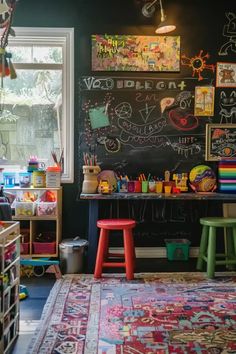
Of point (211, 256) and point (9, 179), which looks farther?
point (9, 179)

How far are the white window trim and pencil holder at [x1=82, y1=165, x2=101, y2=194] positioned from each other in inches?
12.6

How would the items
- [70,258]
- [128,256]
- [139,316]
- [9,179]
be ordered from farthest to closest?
1. [9,179]
2. [70,258]
3. [128,256]
4. [139,316]

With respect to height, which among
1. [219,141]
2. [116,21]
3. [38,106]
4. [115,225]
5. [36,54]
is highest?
[116,21]

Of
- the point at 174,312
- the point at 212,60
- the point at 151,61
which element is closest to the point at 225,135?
the point at 212,60

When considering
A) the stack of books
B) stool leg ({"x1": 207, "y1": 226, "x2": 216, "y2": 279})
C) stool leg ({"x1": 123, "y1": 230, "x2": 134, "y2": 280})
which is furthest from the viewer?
the stack of books

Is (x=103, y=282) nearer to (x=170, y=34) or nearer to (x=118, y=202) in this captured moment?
(x=118, y=202)

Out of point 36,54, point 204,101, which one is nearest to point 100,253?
point 204,101

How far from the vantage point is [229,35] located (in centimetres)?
452

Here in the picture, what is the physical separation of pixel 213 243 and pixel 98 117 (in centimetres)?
176

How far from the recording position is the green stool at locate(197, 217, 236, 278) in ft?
12.7

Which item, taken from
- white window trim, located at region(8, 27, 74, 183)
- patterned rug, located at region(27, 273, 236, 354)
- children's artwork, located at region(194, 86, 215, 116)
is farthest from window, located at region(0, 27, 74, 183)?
patterned rug, located at region(27, 273, 236, 354)

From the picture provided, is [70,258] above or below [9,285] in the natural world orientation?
below

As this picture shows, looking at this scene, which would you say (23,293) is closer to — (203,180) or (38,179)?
(38,179)

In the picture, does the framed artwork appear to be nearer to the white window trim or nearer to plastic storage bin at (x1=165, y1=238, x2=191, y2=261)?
plastic storage bin at (x1=165, y1=238, x2=191, y2=261)
